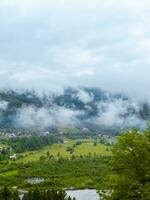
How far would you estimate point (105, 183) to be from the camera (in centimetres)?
4303

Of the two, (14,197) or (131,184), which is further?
(14,197)

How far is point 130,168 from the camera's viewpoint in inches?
1601

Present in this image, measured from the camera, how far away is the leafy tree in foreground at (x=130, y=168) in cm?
3947

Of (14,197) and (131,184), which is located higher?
(14,197)

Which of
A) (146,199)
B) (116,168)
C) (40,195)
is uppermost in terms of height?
(40,195)

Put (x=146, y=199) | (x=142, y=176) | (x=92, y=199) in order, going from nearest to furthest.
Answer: (x=146, y=199), (x=142, y=176), (x=92, y=199)

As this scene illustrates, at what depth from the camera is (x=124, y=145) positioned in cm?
4203

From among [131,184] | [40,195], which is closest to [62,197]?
Answer: [40,195]

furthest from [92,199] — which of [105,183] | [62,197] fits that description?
[105,183]

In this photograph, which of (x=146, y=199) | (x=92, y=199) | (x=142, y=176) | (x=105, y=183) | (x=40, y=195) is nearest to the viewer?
(x=146, y=199)

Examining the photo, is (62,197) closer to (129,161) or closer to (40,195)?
(40,195)

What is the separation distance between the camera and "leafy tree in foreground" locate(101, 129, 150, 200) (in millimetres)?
39469

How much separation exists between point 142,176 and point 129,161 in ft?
5.35

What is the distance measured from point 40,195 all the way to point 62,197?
6868 millimetres
